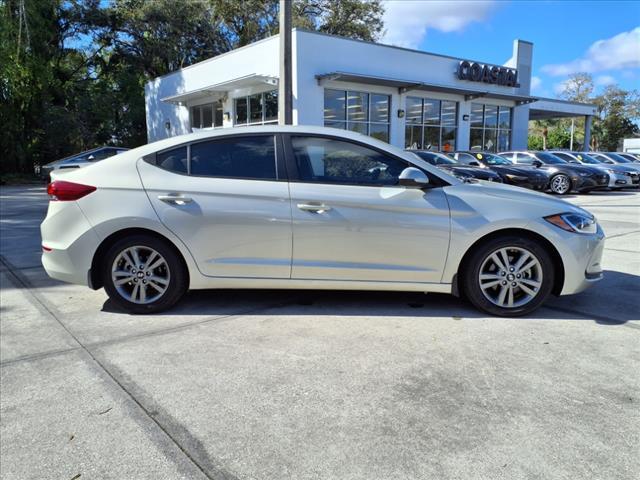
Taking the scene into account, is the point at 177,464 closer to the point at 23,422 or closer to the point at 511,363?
the point at 23,422

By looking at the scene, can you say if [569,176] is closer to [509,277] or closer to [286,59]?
[286,59]

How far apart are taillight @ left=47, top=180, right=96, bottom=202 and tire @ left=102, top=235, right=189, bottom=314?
0.51 m

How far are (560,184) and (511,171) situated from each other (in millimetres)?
1910

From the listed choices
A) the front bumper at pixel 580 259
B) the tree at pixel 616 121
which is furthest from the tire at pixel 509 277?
the tree at pixel 616 121

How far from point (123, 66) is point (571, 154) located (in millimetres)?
27414

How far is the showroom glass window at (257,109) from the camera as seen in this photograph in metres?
20.3

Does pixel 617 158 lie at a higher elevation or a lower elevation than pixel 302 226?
higher

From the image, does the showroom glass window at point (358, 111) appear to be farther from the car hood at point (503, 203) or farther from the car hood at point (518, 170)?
the car hood at point (503, 203)

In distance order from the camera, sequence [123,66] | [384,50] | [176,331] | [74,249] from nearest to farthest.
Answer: [176,331], [74,249], [384,50], [123,66]

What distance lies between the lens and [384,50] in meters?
20.6

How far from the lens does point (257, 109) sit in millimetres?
20953

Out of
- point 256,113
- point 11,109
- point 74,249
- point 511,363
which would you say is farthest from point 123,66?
point 511,363

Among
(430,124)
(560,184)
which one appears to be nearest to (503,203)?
(560,184)

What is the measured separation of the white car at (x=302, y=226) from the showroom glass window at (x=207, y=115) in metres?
20.2
